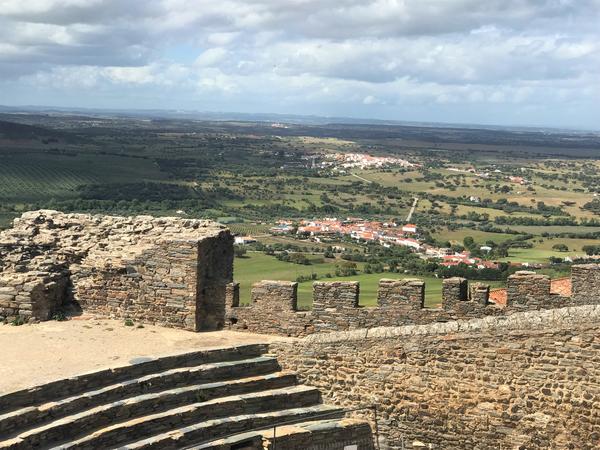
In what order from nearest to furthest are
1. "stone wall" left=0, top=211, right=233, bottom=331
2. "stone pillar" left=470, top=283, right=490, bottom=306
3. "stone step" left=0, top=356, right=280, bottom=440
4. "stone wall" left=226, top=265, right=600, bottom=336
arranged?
"stone step" left=0, top=356, right=280, bottom=440 < "stone wall" left=226, top=265, right=600, bottom=336 < "stone pillar" left=470, top=283, right=490, bottom=306 < "stone wall" left=0, top=211, right=233, bottom=331

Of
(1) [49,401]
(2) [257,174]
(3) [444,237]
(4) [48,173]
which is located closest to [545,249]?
(3) [444,237]

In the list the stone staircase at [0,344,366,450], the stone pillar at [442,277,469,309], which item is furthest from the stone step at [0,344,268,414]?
the stone pillar at [442,277,469,309]

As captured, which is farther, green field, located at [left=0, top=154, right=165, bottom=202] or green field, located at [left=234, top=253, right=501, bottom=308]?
green field, located at [left=0, top=154, right=165, bottom=202]

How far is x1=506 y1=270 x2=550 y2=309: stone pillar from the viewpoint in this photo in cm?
1280

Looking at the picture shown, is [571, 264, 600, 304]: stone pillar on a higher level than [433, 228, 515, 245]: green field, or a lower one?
higher

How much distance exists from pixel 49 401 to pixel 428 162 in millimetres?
171843

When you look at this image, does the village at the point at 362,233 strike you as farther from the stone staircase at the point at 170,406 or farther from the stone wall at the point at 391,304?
the stone staircase at the point at 170,406

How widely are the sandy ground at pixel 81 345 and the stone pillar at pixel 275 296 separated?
0.60m

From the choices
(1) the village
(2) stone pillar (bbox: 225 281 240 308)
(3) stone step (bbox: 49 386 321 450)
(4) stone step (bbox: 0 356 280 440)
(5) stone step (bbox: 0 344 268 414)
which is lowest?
(1) the village

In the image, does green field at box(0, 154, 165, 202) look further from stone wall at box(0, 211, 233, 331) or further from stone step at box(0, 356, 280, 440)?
stone step at box(0, 356, 280, 440)

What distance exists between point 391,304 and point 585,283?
3476 mm

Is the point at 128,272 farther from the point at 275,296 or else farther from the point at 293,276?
the point at 293,276

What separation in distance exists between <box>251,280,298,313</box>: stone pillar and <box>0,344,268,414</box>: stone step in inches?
40.7

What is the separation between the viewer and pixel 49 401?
35.8 ft
